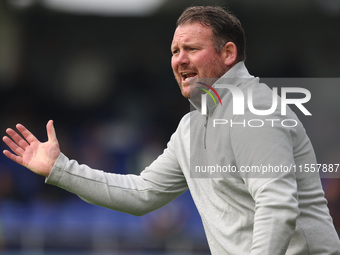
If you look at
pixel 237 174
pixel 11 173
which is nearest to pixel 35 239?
pixel 11 173

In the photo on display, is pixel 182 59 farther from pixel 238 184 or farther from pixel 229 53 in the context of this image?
pixel 238 184

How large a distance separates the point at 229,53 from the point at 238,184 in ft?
1.84

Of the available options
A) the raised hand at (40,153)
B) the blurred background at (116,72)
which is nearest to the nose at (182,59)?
the raised hand at (40,153)

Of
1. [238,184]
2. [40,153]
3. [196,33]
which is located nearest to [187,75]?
[196,33]

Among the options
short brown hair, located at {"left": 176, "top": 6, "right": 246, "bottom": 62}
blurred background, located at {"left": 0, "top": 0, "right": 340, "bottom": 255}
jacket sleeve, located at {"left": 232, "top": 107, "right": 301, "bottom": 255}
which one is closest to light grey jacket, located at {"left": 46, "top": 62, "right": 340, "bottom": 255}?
jacket sleeve, located at {"left": 232, "top": 107, "right": 301, "bottom": 255}

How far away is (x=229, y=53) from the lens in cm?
282

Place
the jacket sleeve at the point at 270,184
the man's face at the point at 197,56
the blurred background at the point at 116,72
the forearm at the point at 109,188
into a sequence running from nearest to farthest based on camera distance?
the jacket sleeve at the point at 270,184
the man's face at the point at 197,56
the forearm at the point at 109,188
the blurred background at the point at 116,72

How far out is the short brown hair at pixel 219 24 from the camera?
2.80 metres

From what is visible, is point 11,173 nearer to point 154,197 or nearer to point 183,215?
point 183,215

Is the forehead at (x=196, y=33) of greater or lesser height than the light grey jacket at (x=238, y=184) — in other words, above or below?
above

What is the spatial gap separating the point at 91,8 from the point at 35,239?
13.0 ft

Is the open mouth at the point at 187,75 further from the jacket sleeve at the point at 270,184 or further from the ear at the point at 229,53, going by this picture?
the jacket sleeve at the point at 270,184

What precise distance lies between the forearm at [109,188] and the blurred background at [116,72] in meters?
5.40

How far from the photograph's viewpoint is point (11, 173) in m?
8.64
